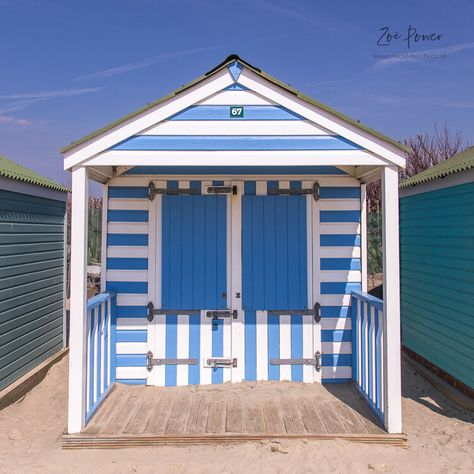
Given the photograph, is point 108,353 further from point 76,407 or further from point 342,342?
point 342,342

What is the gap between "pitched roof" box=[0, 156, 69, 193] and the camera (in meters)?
5.18

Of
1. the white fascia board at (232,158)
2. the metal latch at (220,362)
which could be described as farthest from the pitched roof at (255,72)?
the metal latch at (220,362)

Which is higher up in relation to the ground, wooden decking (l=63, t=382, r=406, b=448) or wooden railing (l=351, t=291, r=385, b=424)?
wooden railing (l=351, t=291, r=385, b=424)

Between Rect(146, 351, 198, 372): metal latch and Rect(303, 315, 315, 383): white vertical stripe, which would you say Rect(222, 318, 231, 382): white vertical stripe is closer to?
Rect(146, 351, 198, 372): metal latch

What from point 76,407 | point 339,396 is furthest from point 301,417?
point 76,407

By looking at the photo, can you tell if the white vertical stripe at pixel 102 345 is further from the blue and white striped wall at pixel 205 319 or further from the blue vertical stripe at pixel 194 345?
the blue vertical stripe at pixel 194 345

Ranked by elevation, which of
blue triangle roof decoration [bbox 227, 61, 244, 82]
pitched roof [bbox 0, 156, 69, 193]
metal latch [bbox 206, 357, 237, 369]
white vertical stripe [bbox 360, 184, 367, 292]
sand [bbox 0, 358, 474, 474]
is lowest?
sand [bbox 0, 358, 474, 474]

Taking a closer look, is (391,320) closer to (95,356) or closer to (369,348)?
(369,348)

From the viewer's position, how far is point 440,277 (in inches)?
223

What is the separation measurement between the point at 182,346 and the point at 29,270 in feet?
7.28

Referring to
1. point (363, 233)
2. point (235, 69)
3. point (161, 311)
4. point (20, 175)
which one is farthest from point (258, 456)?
point (20, 175)

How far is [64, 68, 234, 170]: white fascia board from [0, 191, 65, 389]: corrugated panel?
5.40 ft

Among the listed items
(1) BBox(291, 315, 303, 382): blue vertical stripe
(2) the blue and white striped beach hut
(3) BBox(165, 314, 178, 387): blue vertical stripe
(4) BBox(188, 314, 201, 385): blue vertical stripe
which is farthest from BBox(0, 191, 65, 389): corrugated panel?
(1) BBox(291, 315, 303, 382): blue vertical stripe

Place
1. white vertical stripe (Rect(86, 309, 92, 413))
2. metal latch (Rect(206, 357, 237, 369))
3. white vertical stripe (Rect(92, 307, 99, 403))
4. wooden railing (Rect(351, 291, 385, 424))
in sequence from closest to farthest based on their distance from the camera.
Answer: white vertical stripe (Rect(86, 309, 92, 413))
wooden railing (Rect(351, 291, 385, 424))
white vertical stripe (Rect(92, 307, 99, 403))
metal latch (Rect(206, 357, 237, 369))
